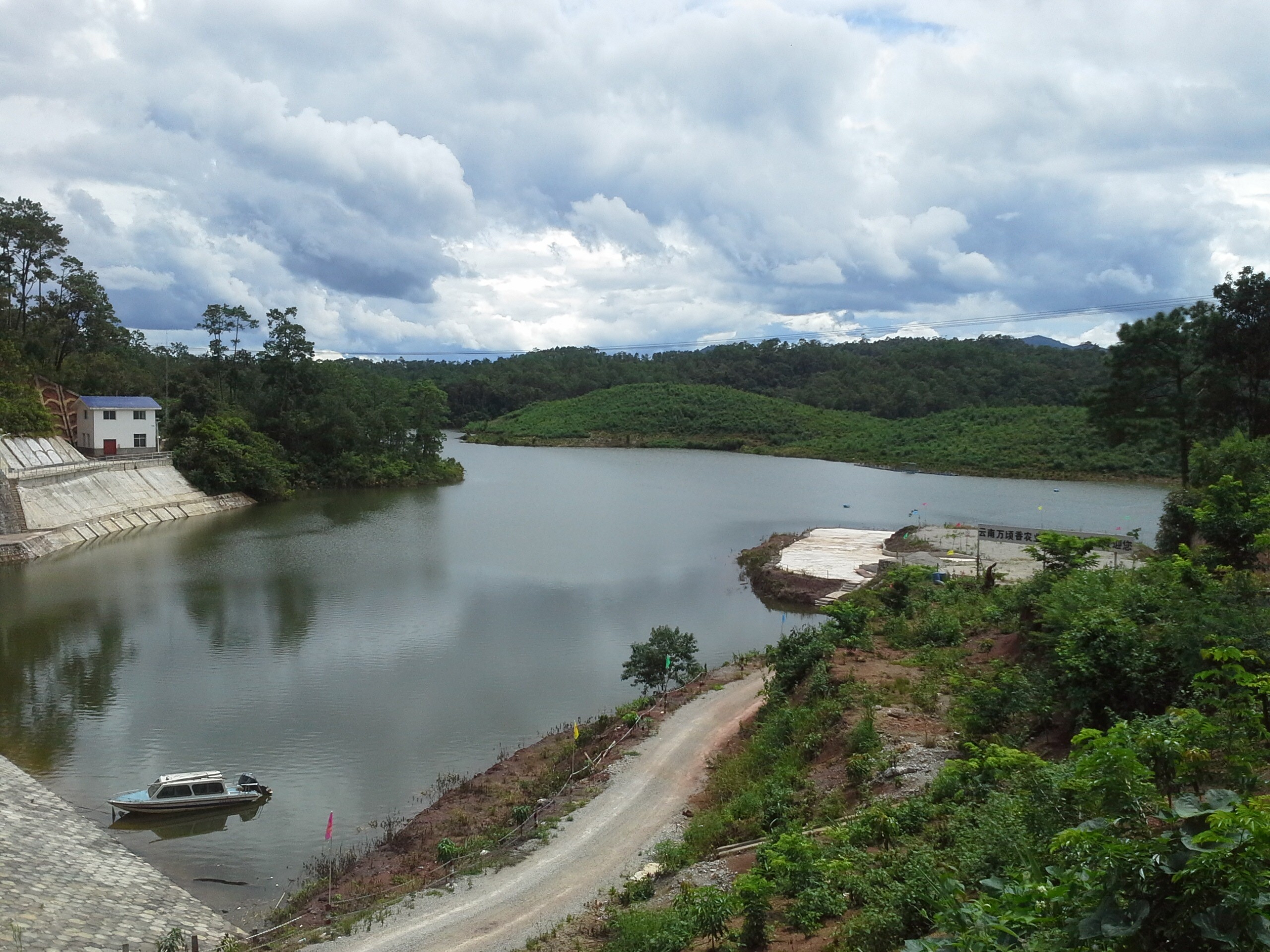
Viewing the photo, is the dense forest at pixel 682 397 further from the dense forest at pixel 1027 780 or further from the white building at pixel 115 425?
the dense forest at pixel 1027 780

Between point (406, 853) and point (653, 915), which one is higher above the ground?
point (653, 915)

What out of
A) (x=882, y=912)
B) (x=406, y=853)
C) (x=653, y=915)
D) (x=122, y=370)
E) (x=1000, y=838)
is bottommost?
(x=406, y=853)

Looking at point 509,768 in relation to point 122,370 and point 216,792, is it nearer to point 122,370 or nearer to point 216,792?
point 216,792

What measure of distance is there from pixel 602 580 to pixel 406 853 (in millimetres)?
20074

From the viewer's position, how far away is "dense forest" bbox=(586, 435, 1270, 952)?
417 centimetres

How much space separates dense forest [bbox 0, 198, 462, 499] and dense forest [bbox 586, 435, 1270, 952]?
45.5 m

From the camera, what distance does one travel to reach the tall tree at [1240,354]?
25688 millimetres

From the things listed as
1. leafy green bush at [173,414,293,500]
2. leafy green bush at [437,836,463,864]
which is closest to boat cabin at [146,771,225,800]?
leafy green bush at [437,836,463,864]

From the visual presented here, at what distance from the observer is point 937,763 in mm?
11578

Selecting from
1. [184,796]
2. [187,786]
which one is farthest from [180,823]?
[187,786]

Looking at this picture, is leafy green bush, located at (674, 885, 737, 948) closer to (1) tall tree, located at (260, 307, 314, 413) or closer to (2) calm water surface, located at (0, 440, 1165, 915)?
(2) calm water surface, located at (0, 440, 1165, 915)

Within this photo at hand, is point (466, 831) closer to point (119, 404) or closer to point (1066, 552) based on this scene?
point (1066, 552)

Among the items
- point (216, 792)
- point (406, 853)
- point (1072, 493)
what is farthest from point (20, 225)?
point (1072, 493)

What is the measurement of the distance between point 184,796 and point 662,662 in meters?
10.1
